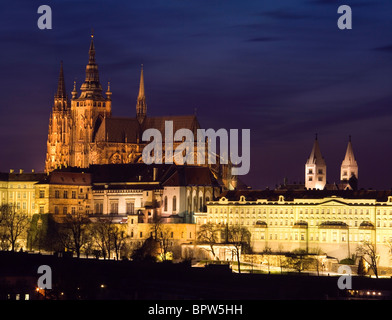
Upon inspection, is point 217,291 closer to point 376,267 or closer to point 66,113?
point 376,267

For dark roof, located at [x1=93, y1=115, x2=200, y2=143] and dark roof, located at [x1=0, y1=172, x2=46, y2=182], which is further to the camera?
dark roof, located at [x1=93, y1=115, x2=200, y2=143]

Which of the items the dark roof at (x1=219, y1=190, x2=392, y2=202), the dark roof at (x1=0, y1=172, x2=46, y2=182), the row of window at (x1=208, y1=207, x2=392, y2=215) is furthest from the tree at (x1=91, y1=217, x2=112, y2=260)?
the dark roof at (x1=219, y1=190, x2=392, y2=202)

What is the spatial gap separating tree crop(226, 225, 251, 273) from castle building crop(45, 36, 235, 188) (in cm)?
3369

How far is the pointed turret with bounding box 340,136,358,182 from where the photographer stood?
193m

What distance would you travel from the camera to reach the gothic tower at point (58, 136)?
643ft

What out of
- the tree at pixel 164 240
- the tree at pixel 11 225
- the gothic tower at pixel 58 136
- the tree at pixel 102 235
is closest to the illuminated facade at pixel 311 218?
the tree at pixel 164 240

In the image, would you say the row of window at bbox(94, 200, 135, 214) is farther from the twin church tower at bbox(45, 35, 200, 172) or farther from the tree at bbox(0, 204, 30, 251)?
the twin church tower at bbox(45, 35, 200, 172)

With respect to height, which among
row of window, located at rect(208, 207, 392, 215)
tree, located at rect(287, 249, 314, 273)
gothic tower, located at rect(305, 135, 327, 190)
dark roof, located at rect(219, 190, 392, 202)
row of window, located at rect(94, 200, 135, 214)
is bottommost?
tree, located at rect(287, 249, 314, 273)

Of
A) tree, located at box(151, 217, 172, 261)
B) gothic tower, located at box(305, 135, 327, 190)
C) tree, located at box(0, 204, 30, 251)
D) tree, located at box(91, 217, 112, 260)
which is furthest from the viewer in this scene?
gothic tower, located at box(305, 135, 327, 190)

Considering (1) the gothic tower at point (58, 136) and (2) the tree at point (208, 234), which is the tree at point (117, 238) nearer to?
(2) the tree at point (208, 234)
